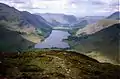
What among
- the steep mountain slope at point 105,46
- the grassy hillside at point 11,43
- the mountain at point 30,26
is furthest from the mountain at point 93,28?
the grassy hillside at point 11,43

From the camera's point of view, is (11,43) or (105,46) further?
(105,46)

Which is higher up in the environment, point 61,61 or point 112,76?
point 61,61

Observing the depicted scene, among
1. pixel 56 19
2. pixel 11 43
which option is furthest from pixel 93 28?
pixel 11 43

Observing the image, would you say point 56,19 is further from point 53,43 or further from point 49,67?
point 49,67

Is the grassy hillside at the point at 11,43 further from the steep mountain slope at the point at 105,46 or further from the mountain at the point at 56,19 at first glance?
the steep mountain slope at the point at 105,46

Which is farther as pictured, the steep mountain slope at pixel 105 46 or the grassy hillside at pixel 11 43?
the steep mountain slope at pixel 105 46

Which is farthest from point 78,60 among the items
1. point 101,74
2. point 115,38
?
point 115,38

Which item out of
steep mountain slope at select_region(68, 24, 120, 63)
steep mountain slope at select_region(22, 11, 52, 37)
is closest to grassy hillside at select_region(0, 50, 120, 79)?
steep mountain slope at select_region(22, 11, 52, 37)

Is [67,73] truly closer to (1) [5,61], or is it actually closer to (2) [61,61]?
(2) [61,61]

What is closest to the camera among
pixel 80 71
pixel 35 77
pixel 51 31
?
pixel 35 77
